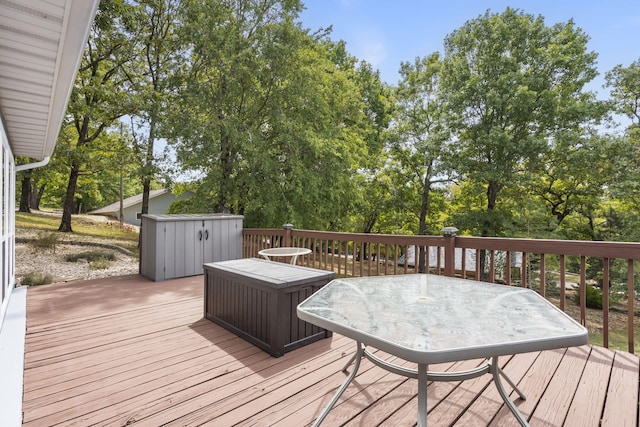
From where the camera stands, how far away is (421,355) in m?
1.12

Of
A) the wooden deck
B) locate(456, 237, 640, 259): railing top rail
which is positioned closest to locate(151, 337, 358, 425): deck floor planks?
the wooden deck

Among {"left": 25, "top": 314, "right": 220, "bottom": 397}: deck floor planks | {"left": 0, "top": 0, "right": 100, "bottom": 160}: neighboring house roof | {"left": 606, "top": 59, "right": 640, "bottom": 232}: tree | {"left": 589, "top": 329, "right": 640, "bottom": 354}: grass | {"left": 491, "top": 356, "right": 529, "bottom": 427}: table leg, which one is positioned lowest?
{"left": 589, "top": 329, "right": 640, "bottom": 354}: grass

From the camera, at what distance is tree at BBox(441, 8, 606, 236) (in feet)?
39.4

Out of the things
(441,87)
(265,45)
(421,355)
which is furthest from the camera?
(441,87)

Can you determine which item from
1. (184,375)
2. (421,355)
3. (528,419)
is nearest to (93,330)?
(184,375)

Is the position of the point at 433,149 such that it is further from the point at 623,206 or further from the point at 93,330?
the point at 93,330

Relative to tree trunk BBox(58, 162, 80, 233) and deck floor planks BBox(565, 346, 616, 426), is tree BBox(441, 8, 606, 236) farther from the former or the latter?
tree trunk BBox(58, 162, 80, 233)

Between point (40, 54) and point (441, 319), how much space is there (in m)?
2.58

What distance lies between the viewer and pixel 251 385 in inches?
83.0

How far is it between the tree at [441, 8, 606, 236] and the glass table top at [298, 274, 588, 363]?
11944 millimetres

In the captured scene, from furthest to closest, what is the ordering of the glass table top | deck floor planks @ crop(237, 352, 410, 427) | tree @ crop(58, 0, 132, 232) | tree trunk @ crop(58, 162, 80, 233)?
tree trunk @ crop(58, 162, 80, 233)
tree @ crop(58, 0, 132, 232)
deck floor planks @ crop(237, 352, 410, 427)
the glass table top

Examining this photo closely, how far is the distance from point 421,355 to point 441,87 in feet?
52.2

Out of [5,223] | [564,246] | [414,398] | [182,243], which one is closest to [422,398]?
[414,398]

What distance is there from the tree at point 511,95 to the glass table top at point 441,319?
1194 centimetres
